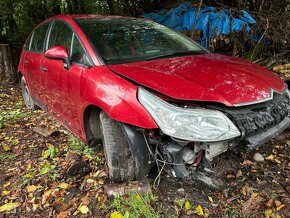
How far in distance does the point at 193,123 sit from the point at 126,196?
0.96 m

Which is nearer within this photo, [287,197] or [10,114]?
[287,197]

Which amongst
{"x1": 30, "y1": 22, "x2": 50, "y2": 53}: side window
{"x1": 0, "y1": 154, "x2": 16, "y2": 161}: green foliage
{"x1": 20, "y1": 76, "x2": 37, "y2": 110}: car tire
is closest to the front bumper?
{"x1": 0, "y1": 154, "x2": 16, "y2": 161}: green foliage

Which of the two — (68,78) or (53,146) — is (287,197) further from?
(53,146)

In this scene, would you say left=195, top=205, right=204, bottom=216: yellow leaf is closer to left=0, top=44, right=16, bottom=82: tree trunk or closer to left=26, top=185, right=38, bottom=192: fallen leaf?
left=26, top=185, right=38, bottom=192: fallen leaf

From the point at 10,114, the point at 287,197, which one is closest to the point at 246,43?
the point at 287,197

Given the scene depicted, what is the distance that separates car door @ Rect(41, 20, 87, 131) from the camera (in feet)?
9.46

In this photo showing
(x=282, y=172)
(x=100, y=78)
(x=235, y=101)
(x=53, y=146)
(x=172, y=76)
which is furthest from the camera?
(x=53, y=146)

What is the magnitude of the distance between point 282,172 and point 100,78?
1.97 meters

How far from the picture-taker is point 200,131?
78.8 inches

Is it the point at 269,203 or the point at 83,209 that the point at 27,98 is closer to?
the point at 83,209

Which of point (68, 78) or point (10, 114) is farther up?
point (68, 78)

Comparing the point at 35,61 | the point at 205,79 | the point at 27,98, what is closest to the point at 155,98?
the point at 205,79

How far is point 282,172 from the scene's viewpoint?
9.02 ft

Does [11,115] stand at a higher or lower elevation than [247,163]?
lower
